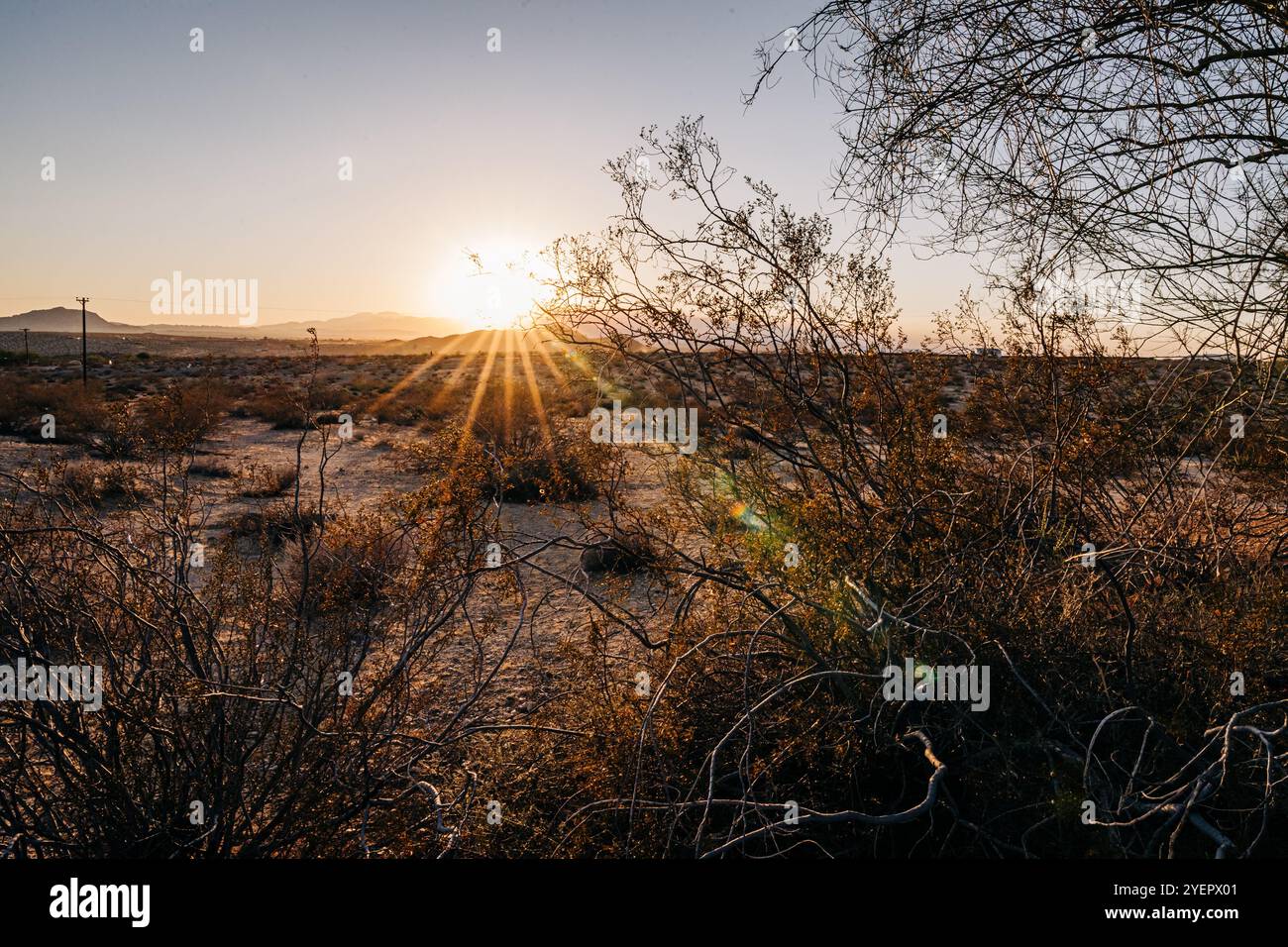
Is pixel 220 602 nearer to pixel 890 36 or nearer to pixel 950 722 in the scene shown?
pixel 950 722

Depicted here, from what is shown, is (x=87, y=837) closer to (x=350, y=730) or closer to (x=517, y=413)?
(x=350, y=730)

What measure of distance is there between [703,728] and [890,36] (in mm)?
3255

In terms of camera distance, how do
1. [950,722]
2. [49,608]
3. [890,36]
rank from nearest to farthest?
[49,608], [950,722], [890,36]

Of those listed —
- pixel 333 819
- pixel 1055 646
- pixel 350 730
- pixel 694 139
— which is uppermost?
pixel 694 139

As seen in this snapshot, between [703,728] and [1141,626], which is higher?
[1141,626]

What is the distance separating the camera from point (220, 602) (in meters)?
3.17

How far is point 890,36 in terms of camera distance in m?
3.55

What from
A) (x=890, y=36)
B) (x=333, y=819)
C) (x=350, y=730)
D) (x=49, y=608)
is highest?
(x=890, y=36)

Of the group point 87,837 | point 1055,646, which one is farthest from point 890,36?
point 87,837
